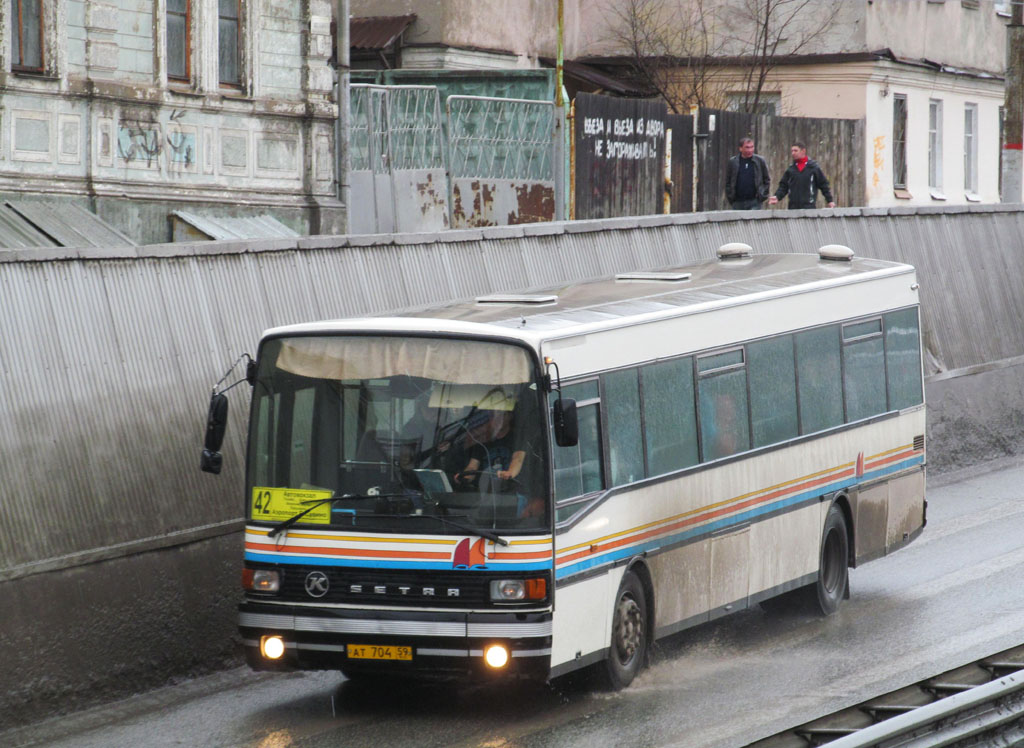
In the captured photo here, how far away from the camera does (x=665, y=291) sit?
12992mm

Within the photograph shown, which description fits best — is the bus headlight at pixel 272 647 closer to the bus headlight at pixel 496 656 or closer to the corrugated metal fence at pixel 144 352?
the bus headlight at pixel 496 656

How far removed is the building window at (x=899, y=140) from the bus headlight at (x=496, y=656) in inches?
1193

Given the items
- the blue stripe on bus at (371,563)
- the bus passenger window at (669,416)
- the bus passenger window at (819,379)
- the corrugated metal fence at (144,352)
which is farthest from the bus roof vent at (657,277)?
the blue stripe on bus at (371,563)

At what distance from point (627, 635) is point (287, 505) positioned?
7.65 feet

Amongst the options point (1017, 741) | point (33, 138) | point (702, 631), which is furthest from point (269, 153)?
point (1017, 741)

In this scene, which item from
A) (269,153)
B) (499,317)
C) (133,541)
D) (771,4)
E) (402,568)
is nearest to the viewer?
(402,568)

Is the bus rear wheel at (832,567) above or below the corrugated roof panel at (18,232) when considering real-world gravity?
below

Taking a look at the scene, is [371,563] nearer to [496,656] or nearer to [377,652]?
[377,652]

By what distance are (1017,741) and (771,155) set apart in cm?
2366

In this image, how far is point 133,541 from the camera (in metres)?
11.8

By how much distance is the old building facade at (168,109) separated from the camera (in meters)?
19.6

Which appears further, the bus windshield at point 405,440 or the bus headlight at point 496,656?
the bus windshield at point 405,440

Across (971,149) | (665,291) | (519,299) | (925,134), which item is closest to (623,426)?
(519,299)

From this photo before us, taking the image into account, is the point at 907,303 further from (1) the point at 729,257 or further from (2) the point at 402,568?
(2) the point at 402,568
